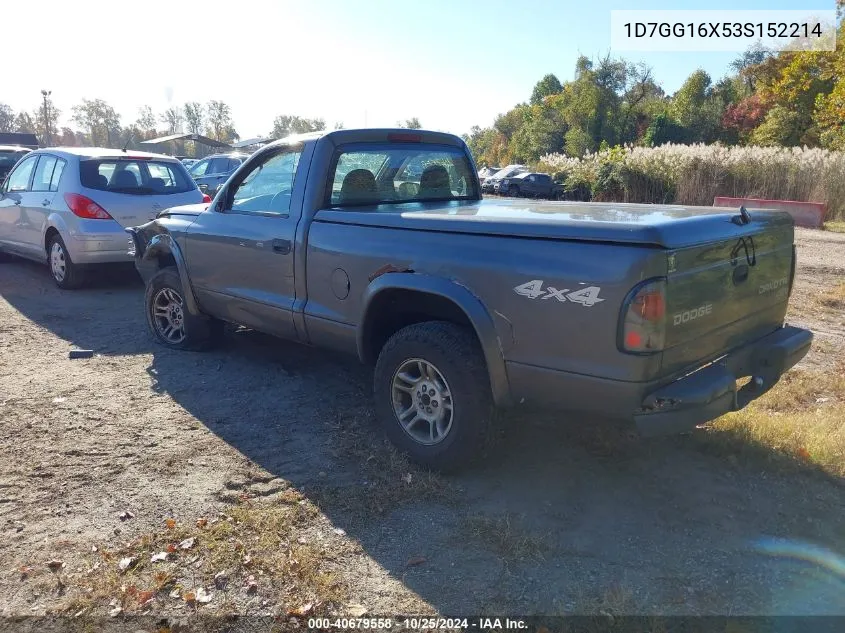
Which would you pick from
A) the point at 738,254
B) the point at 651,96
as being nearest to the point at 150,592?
the point at 738,254

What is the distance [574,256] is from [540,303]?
270mm

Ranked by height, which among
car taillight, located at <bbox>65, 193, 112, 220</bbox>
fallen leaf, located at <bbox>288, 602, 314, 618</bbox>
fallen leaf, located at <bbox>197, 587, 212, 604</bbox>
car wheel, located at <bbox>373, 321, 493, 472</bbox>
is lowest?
fallen leaf, located at <bbox>288, 602, 314, 618</bbox>

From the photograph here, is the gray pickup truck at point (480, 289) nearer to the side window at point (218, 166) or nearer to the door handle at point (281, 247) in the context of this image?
the door handle at point (281, 247)

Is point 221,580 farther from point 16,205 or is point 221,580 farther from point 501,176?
point 501,176

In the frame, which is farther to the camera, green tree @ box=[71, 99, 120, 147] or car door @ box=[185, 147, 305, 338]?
green tree @ box=[71, 99, 120, 147]

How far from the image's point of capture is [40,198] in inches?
328

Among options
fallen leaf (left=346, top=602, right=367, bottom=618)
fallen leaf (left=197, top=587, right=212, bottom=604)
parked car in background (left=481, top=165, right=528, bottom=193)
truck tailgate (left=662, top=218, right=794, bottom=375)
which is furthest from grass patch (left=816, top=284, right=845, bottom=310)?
parked car in background (left=481, top=165, right=528, bottom=193)

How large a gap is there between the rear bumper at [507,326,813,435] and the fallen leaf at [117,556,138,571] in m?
1.91

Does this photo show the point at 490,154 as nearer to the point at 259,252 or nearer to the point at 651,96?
the point at 651,96

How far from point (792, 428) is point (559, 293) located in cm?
209

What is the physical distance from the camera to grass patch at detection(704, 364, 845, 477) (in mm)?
3812

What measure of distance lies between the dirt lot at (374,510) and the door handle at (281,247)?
111 centimetres

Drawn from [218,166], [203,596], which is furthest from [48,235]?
[218,166]

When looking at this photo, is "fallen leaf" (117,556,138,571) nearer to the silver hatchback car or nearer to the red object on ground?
the silver hatchback car
